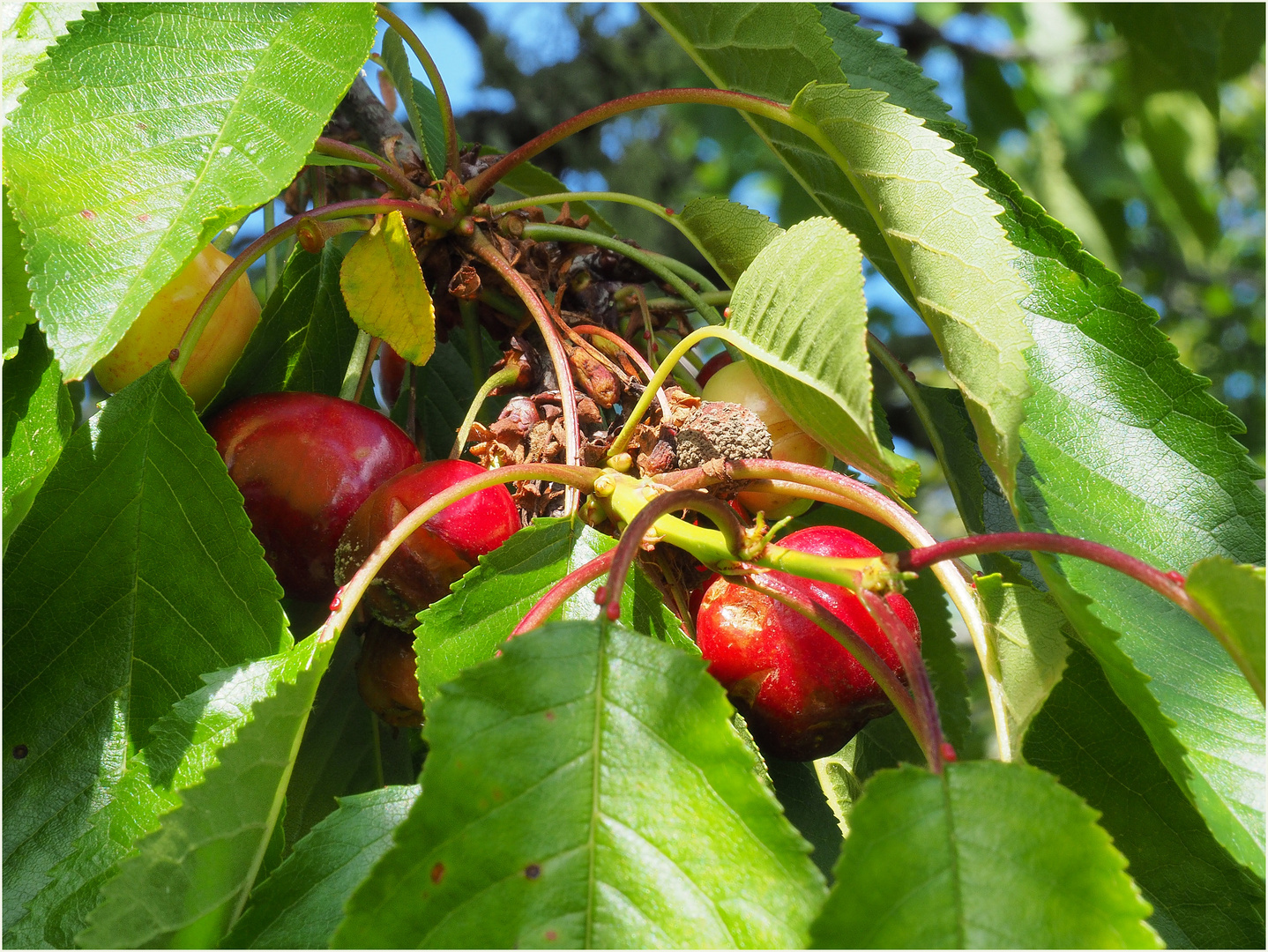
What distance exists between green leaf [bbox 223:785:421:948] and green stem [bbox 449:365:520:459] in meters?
0.28

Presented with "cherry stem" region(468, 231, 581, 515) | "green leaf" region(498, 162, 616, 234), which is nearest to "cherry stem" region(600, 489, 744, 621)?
"cherry stem" region(468, 231, 581, 515)

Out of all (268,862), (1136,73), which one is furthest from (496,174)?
(1136,73)

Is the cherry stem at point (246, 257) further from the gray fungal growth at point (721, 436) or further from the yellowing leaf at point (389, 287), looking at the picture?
the gray fungal growth at point (721, 436)

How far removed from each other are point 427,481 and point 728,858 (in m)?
0.35

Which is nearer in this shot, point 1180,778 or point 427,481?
point 1180,778

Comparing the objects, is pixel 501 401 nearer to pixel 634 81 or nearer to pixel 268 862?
pixel 268 862

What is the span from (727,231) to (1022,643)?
0.45m

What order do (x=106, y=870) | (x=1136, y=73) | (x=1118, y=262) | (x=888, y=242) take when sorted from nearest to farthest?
(x=106, y=870) < (x=888, y=242) < (x=1136, y=73) < (x=1118, y=262)

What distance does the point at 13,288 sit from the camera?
0.69 m

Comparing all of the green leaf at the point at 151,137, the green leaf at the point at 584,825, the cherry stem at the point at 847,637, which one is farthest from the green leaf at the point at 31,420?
the cherry stem at the point at 847,637

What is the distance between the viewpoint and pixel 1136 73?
211 centimetres

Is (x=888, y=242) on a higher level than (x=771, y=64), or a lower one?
lower

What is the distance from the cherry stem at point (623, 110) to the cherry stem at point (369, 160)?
0.06 meters

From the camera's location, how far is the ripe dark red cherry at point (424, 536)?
727 mm
